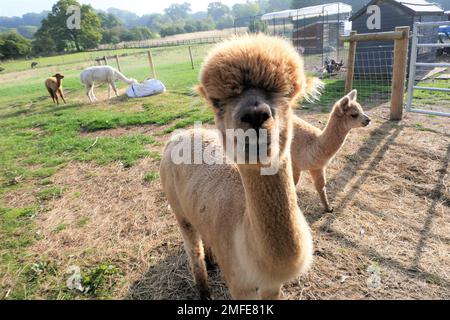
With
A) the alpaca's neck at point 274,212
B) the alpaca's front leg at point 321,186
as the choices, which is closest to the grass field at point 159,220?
the alpaca's front leg at point 321,186

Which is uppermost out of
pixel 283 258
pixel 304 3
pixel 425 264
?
pixel 304 3

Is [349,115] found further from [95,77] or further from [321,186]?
[95,77]

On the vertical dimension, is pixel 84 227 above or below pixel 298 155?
below

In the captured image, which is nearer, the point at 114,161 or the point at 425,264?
the point at 425,264

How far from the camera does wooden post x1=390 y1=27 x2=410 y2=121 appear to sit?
6.20 meters

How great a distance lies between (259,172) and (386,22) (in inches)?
524

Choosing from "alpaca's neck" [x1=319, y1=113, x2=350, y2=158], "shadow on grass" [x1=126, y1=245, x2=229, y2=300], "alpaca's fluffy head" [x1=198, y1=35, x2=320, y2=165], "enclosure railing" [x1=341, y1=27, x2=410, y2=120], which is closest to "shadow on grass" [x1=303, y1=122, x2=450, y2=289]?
"enclosure railing" [x1=341, y1=27, x2=410, y2=120]

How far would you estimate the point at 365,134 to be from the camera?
6051mm

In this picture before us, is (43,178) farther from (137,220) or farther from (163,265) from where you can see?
(163,265)

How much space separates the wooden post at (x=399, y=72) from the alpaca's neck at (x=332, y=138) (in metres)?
3.53

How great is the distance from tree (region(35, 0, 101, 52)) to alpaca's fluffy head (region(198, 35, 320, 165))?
205ft
